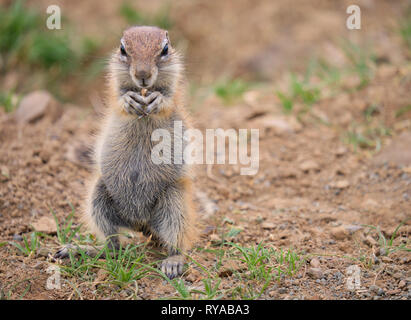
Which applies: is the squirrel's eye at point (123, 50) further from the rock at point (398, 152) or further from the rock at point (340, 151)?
the rock at point (398, 152)

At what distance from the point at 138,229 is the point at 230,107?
295 cm

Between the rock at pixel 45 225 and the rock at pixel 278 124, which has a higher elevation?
the rock at pixel 278 124

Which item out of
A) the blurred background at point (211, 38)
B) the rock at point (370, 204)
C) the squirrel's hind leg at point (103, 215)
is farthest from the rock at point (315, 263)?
the blurred background at point (211, 38)

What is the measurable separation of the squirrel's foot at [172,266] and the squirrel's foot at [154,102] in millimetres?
1213

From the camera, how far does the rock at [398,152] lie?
5.24 m

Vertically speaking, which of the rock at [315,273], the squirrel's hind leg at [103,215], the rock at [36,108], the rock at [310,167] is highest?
the rock at [36,108]

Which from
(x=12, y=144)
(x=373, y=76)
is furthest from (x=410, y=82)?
(x=12, y=144)

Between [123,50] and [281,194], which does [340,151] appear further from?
[123,50]

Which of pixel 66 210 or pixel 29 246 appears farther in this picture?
pixel 66 210

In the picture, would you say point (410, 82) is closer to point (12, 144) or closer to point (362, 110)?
point (362, 110)

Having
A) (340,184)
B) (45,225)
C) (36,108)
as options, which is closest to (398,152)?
(340,184)

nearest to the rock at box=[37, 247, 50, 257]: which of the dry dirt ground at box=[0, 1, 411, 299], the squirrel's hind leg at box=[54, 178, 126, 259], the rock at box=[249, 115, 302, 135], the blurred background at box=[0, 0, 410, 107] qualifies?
the dry dirt ground at box=[0, 1, 411, 299]

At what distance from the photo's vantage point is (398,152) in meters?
5.36

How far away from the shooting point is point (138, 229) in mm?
4324
